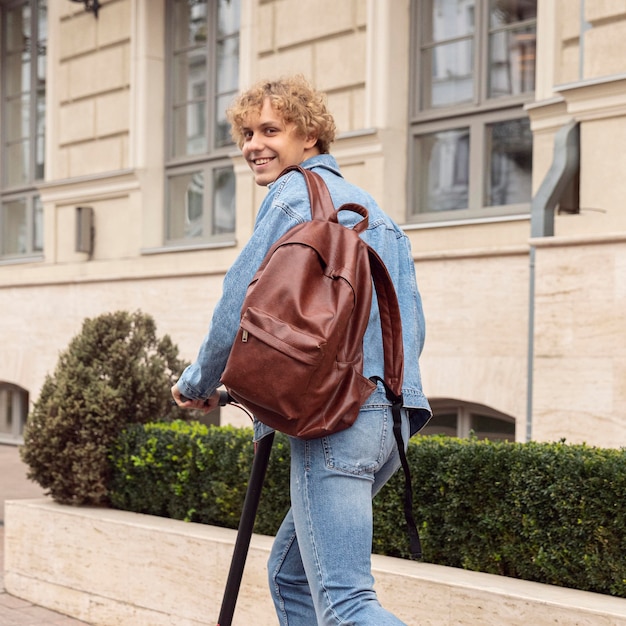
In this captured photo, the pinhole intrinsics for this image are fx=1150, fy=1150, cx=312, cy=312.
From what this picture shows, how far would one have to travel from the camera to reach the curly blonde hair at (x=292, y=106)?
334 centimetres

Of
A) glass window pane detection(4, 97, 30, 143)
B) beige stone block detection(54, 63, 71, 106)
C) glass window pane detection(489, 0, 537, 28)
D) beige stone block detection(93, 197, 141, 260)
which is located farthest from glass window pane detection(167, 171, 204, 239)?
glass window pane detection(489, 0, 537, 28)

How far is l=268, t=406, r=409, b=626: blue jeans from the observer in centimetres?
297

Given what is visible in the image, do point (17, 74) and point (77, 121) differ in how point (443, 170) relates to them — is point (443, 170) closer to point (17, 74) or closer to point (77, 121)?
point (77, 121)

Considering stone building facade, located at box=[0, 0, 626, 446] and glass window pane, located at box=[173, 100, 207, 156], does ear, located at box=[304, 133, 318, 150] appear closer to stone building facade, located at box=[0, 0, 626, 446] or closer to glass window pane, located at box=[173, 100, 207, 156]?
stone building facade, located at box=[0, 0, 626, 446]

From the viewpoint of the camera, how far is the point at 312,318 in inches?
113

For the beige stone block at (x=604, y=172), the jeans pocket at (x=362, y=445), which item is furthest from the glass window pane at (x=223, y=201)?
the jeans pocket at (x=362, y=445)

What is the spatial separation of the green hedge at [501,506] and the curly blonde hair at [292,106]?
5.56 ft

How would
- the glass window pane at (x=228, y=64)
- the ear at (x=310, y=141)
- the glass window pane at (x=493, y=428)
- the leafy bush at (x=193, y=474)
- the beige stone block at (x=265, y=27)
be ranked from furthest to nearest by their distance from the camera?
the glass window pane at (x=228, y=64) → the beige stone block at (x=265, y=27) → the glass window pane at (x=493, y=428) → the leafy bush at (x=193, y=474) → the ear at (x=310, y=141)

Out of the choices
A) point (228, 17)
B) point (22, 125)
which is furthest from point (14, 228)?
point (228, 17)

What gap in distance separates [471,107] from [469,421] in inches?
102

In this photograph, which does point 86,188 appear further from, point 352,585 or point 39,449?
point 352,585

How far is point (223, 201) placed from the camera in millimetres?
11969

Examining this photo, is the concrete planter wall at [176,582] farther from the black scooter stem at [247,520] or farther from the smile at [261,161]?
the smile at [261,161]

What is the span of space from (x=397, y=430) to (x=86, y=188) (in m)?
10.4
